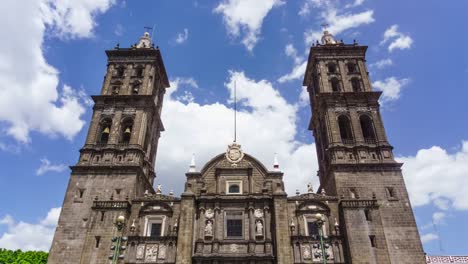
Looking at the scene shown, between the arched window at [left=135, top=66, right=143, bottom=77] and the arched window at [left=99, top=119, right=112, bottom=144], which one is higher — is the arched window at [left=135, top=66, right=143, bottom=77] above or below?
above

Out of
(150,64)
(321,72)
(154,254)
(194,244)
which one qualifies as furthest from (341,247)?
(150,64)

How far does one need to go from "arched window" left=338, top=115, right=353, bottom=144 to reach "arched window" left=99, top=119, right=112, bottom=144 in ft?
77.8

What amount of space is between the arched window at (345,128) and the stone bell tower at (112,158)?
2001 cm

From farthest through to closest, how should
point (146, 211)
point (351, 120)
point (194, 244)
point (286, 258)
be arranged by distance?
point (351, 120), point (146, 211), point (194, 244), point (286, 258)

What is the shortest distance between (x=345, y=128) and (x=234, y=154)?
39.5 feet

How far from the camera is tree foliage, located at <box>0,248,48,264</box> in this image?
35.2 meters

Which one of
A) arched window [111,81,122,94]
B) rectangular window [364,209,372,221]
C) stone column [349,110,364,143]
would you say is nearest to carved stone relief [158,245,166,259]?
rectangular window [364,209,372,221]

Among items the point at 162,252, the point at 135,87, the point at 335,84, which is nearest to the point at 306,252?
the point at 162,252

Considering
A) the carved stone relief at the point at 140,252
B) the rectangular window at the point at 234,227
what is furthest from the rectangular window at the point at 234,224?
the carved stone relief at the point at 140,252

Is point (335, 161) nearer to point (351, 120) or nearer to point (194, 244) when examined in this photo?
point (351, 120)

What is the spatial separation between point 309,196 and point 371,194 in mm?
5315

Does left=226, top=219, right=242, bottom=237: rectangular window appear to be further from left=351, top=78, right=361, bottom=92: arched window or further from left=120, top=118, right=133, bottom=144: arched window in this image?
left=351, top=78, right=361, bottom=92: arched window

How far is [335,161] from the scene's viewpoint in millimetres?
31891

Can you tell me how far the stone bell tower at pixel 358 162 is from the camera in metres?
27.2
